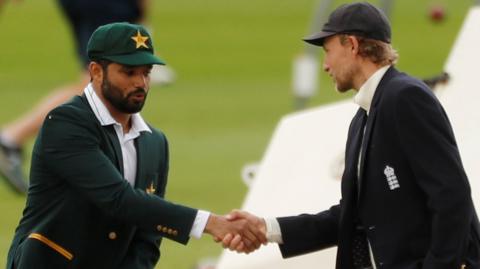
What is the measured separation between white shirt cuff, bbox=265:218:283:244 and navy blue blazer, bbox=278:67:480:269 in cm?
48

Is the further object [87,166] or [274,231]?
[274,231]

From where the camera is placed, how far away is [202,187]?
43.3ft

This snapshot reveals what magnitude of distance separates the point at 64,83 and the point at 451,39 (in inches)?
269

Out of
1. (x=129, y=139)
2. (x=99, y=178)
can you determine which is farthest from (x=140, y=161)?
(x=99, y=178)

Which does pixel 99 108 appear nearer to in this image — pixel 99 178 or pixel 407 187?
pixel 99 178

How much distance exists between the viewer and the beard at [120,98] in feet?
21.6

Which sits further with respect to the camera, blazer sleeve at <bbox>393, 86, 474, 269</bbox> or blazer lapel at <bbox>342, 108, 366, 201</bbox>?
blazer lapel at <bbox>342, 108, 366, 201</bbox>

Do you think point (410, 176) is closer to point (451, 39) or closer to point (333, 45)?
point (333, 45)

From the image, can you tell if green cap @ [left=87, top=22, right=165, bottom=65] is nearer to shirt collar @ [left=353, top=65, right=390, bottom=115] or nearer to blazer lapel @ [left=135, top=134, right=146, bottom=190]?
blazer lapel @ [left=135, top=134, right=146, bottom=190]

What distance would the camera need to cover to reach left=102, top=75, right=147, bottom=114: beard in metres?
6.60

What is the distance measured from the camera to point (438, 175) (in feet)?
19.6

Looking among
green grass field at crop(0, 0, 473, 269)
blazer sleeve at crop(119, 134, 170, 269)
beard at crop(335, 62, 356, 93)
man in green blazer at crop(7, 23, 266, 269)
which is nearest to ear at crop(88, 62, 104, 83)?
man in green blazer at crop(7, 23, 266, 269)

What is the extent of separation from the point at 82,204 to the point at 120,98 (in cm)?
45

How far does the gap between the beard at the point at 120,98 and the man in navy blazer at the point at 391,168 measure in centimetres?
73
